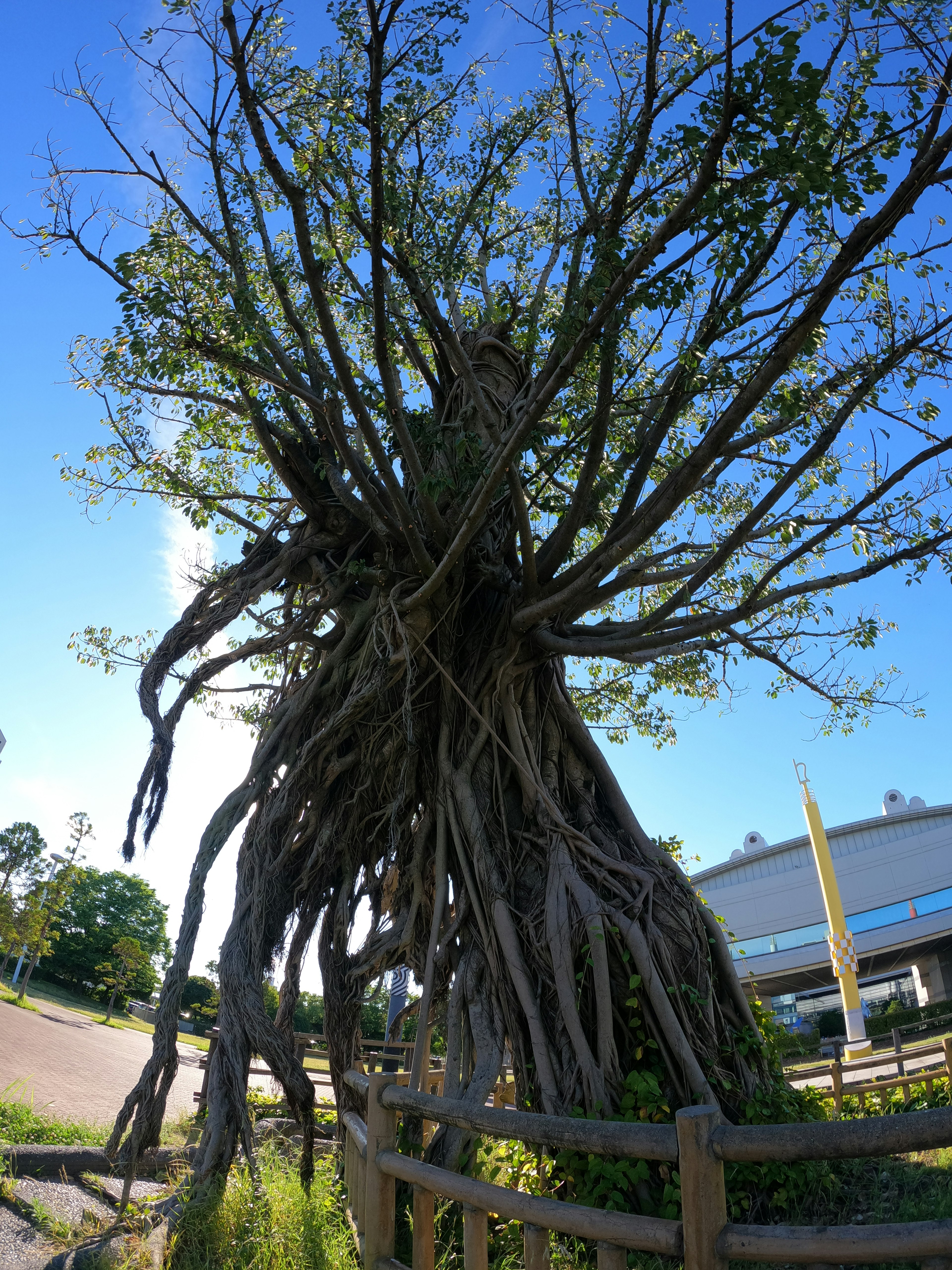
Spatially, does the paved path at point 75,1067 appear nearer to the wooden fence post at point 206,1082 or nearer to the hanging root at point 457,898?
the wooden fence post at point 206,1082

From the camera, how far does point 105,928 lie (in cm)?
2948

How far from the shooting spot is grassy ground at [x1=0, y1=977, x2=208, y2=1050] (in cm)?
2003

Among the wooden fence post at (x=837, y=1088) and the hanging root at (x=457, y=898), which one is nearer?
the hanging root at (x=457, y=898)

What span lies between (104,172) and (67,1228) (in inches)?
206

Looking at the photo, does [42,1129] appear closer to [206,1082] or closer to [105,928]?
[206,1082]

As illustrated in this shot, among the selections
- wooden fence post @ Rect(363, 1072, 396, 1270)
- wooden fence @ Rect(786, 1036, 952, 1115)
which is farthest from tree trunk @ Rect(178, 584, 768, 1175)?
wooden fence @ Rect(786, 1036, 952, 1115)

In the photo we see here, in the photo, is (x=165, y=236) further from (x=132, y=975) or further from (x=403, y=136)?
(x=132, y=975)

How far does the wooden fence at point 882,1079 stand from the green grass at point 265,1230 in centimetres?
372

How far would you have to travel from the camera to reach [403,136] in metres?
4.44

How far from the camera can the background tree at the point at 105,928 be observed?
2636 cm

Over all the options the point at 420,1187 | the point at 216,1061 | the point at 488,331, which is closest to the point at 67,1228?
the point at 216,1061

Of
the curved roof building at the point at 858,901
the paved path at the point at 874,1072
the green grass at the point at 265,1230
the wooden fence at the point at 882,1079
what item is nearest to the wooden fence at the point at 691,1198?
the green grass at the point at 265,1230

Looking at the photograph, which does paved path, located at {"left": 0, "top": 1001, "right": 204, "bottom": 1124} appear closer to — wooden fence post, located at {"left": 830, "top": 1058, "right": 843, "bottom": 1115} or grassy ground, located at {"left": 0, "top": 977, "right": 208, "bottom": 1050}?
grassy ground, located at {"left": 0, "top": 977, "right": 208, "bottom": 1050}

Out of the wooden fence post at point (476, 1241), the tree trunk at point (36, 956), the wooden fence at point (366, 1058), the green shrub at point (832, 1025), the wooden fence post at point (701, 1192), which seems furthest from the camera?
the green shrub at point (832, 1025)
